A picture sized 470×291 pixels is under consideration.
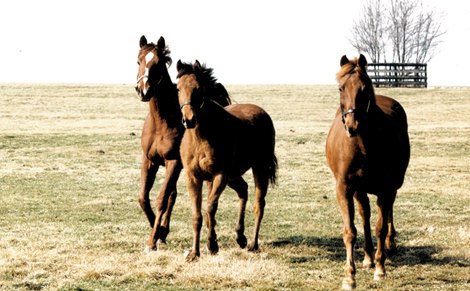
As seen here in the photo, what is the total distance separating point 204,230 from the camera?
11.6m

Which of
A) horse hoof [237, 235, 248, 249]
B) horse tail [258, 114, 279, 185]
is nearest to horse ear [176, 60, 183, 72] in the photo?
horse tail [258, 114, 279, 185]

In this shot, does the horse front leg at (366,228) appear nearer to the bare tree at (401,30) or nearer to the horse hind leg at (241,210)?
the horse hind leg at (241,210)

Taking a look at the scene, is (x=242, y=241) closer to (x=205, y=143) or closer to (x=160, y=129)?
(x=205, y=143)

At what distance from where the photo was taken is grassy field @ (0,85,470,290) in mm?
8180

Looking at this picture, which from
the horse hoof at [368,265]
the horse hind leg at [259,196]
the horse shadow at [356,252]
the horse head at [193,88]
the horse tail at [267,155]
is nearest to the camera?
the horse head at [193,88]

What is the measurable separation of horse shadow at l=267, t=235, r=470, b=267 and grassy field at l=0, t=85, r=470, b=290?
2 cm

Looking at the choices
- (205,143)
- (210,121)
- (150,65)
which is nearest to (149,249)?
(205,143)

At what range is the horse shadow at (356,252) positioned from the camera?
9227 mm

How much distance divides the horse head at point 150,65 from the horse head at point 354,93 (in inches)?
112

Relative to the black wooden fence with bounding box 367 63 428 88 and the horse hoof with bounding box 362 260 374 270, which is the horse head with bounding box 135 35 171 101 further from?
the black wooden fence with bounding box 367 63 428 88

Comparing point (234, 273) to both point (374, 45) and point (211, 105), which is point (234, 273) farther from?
point (374, 45)

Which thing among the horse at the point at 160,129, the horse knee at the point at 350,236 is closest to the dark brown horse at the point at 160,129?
the horse at the point at 160,129

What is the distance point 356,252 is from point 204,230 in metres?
2.70

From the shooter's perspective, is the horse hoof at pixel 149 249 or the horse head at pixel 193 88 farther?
the horse hoof at pixel 149 249
